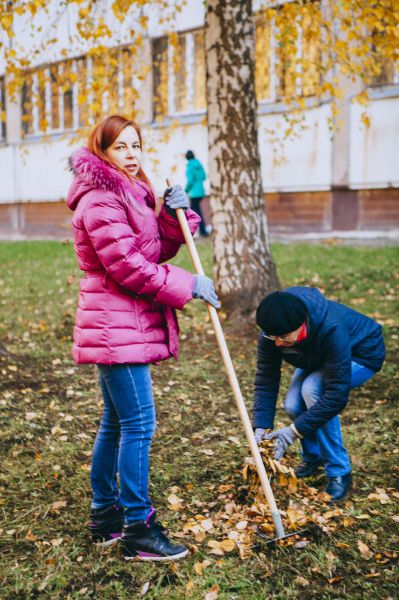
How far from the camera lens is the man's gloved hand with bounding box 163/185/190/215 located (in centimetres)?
311

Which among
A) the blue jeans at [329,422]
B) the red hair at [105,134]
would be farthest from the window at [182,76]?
the red hair at [105,134]

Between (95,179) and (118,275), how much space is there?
16.0 inches

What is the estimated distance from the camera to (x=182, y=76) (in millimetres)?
14945

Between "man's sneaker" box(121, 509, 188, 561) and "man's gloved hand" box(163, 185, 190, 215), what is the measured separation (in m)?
1.39

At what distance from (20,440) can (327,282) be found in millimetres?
5289

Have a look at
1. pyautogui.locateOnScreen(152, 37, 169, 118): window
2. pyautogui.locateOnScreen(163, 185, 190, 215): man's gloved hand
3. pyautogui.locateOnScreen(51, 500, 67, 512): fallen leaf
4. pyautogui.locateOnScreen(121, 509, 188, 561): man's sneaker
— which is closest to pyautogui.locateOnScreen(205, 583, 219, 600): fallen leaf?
pyautogui.locateOnScreen(121, 509, 188, 561): man's sneaker

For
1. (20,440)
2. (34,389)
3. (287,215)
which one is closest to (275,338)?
(20,440)

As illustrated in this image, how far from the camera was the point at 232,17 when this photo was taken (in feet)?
21.1

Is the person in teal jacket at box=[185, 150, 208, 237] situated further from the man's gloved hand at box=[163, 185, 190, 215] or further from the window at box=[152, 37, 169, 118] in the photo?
the man's gloved hand at box=[163, 185, 190, 215]

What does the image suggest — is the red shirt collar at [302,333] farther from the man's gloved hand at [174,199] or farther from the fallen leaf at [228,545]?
the fallen leaf at [228,545]

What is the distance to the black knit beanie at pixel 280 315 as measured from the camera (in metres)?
3.19

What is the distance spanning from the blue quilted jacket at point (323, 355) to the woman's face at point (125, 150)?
1.03m

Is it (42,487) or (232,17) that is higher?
(232,17)

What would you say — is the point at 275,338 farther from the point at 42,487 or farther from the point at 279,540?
A: the point at 42,487
